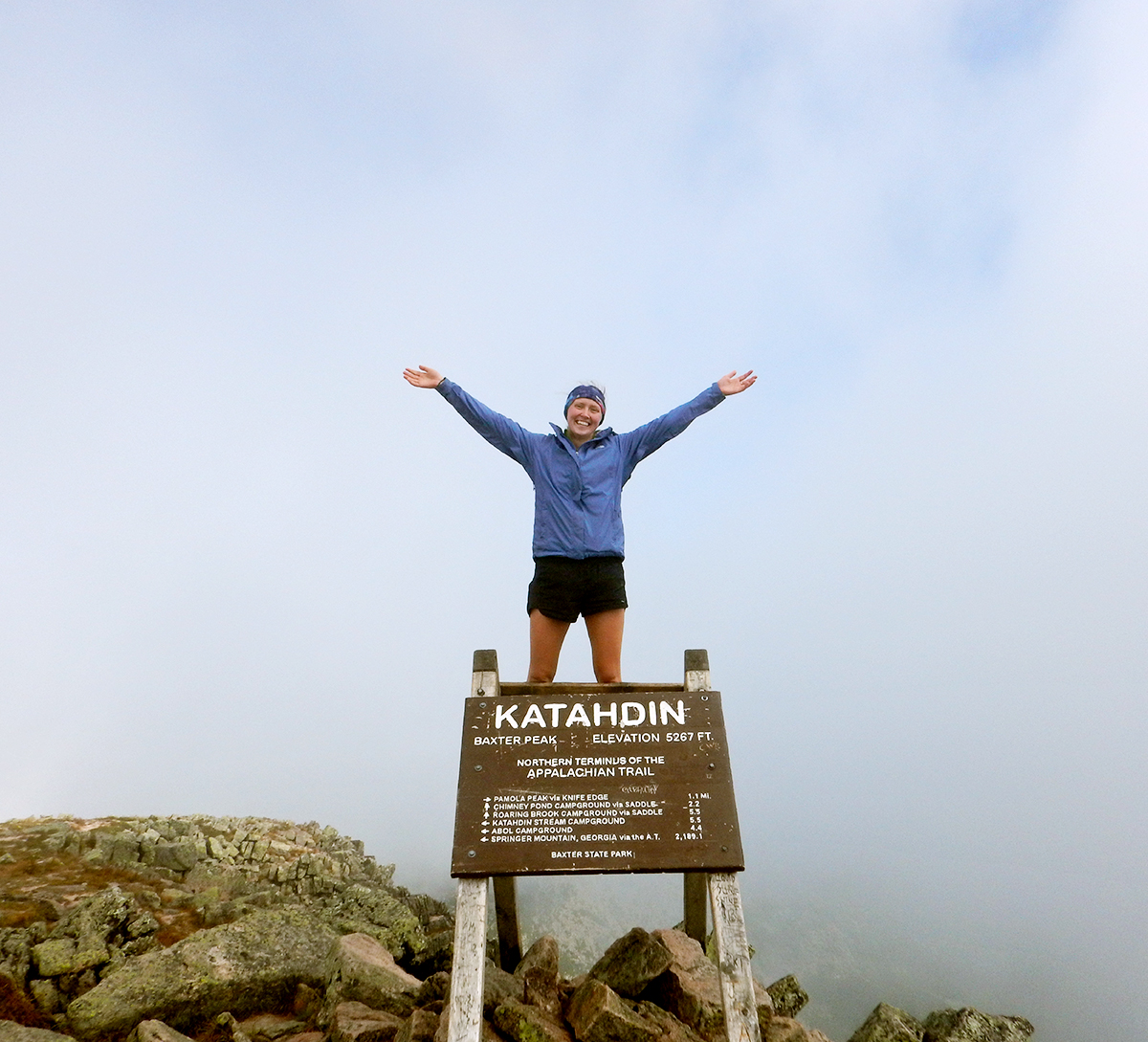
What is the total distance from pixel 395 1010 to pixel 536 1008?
1.40 metres

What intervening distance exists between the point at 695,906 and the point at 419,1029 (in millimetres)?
3682

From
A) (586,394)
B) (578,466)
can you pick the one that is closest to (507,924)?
(578,466)

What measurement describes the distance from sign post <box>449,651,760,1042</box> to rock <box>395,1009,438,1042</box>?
1348 millimetres

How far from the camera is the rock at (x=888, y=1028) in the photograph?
836 centimetres

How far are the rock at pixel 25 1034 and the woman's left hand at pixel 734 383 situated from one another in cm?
814

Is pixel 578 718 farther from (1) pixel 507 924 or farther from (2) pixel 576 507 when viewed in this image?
(1) pixel 507 924

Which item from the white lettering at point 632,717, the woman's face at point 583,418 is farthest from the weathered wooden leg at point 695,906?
the woman's face at point 583,418

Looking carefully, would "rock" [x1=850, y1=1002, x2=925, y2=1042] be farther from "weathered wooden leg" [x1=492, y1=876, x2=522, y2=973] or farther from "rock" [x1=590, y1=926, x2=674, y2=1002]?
"weathered wooden leg" [x1=492, y1=876, x2=522, y2=973]

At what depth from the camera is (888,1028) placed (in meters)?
8.48

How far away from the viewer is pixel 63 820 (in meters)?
12.5

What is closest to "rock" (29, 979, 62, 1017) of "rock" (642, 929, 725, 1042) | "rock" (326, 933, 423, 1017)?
"rock" (326, 933, 423, 1017)

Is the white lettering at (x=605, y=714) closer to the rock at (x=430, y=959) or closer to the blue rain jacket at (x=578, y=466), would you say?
the blue rain jacket at (x=578, y=466)

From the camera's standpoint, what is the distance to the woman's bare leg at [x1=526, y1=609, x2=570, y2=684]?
6535 mm

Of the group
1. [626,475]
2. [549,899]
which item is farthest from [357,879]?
[549,899]
